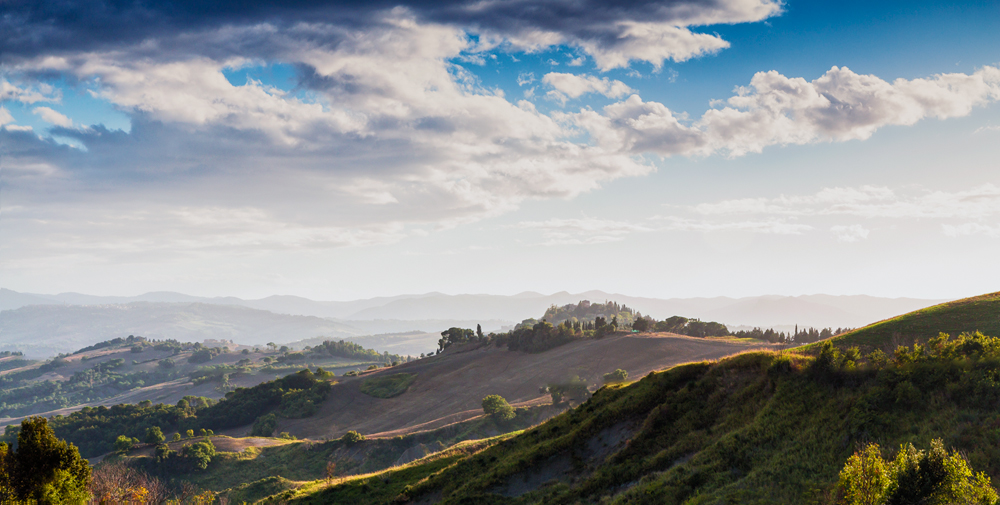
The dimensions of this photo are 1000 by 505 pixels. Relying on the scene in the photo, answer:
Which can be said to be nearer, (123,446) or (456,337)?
(123,446)

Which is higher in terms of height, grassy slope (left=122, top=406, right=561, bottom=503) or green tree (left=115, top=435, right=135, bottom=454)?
green tree (left=115, top=435, right=135, bottom=454)

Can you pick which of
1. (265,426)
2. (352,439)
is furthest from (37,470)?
(265,426)

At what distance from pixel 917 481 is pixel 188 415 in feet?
507

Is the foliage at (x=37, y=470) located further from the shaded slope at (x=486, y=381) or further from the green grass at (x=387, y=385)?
the green grass at (x=387, y=385)

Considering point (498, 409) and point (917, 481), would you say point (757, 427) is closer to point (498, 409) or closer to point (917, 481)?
point (917, 481)

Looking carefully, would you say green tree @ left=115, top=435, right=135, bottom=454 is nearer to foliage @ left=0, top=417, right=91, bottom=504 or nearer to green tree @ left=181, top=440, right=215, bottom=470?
green tree @ left=181, top=440, right=215, bottom=470

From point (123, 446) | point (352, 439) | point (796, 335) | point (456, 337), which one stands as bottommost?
point (352, 439)

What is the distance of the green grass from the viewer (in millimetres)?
131500

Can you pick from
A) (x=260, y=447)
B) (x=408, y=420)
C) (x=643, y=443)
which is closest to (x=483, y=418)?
(x=408, y=420)

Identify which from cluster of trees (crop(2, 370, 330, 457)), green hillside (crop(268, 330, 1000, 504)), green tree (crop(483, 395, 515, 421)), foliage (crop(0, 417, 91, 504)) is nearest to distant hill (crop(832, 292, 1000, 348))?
green hillside (crop(268, 330, 1000, 504))

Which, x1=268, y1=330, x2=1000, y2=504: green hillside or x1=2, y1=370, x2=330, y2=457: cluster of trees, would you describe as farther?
x1=2, y1=370, x2=330, y2=457: cluster of trees

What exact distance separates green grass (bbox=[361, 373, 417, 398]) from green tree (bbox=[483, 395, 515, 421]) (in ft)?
163

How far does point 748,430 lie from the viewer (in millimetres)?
23578

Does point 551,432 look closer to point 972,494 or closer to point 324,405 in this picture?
point 972,494
